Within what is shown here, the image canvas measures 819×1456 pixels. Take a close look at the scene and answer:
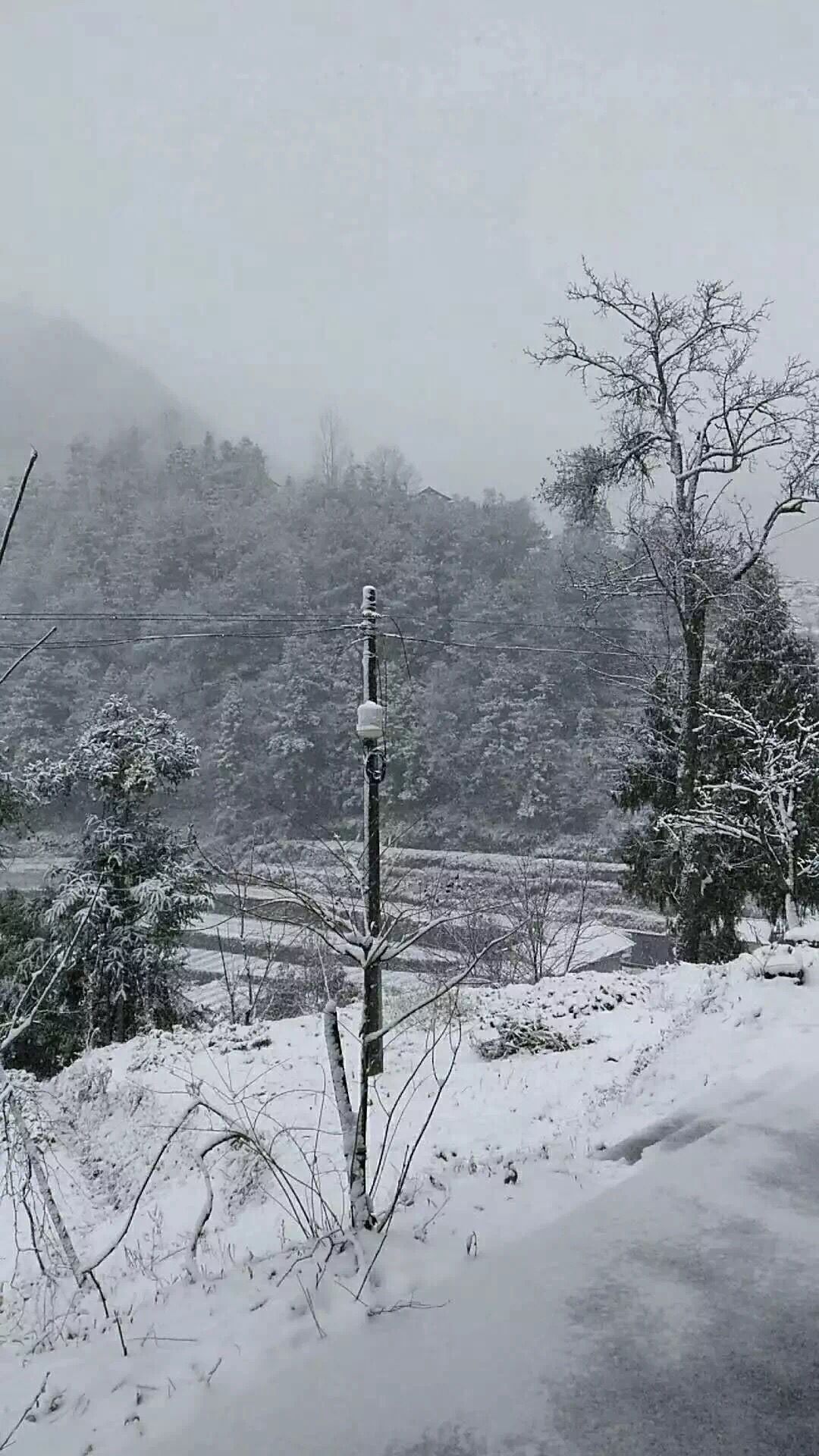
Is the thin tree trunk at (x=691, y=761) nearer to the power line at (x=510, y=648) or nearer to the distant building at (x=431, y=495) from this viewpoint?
the power line at (x=510, y=648)

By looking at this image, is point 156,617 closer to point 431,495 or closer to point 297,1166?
point 297,1166

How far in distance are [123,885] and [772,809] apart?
9613mm

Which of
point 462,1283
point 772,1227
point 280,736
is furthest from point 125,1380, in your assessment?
point 280,736

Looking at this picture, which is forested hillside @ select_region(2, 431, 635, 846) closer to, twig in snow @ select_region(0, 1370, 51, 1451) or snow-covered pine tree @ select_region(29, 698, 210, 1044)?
snow-covered pine tree @ select_region(29, 698, 210, 1044)

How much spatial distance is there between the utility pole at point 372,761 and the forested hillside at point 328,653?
15.8m

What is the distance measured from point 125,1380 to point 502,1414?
1231mm

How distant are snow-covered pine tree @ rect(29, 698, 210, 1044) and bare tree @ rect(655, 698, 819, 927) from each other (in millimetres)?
7826

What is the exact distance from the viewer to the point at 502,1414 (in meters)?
2.12

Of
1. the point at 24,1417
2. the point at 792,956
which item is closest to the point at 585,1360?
the point at 24,1417

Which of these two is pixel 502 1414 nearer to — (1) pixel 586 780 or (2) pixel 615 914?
(2) pixel 615 914

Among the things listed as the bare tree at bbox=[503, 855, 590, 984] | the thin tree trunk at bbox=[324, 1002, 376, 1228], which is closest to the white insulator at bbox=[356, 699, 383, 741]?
the thin tree trunk at bbox=[324, 1002, 376, 1228]

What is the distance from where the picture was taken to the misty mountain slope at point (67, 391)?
189ft

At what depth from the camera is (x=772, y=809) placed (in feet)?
27.9

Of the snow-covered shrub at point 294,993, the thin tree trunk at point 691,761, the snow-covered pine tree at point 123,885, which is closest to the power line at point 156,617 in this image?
the snow-covered pine tree at point 123,885
